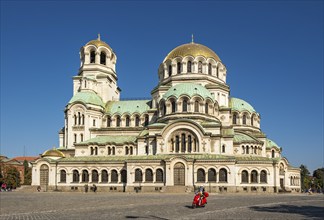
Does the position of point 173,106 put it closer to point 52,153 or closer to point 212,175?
point 212,175

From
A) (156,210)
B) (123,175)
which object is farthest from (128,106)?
(156,210)

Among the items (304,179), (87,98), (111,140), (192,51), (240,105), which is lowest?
(304,179)

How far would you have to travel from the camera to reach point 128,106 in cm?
7462

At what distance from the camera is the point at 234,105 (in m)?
72.0

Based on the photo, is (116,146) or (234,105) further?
(234,105)

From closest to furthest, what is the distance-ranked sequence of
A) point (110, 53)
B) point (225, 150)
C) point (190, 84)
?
point (225, 150) < point (190, 84) < point (110, 53)

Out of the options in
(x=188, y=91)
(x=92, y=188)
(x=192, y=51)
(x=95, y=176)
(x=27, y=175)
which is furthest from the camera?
(x=27, y=175)

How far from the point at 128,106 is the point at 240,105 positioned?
20440mm

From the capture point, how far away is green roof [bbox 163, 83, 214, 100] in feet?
209

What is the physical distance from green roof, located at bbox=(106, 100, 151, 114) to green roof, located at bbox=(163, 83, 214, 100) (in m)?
9.50

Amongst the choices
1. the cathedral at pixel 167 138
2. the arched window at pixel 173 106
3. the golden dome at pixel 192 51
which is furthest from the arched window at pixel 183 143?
the golden dome at pixel 192 51

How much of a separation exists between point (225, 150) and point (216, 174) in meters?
5.51

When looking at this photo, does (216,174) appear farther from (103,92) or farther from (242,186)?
(103,92)

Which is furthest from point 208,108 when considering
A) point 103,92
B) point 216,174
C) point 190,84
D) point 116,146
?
point 103,92
